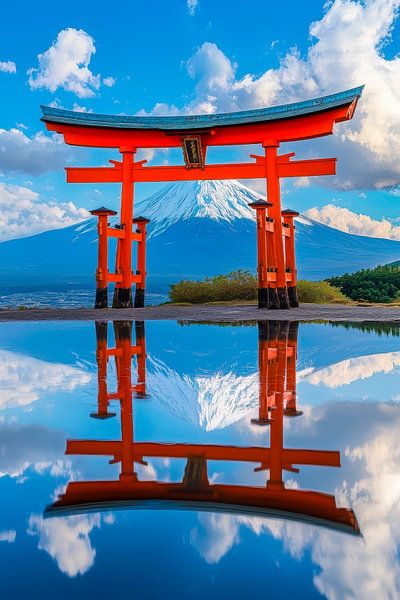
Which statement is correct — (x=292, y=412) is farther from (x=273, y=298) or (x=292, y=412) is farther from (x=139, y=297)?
(x=139, y=297)

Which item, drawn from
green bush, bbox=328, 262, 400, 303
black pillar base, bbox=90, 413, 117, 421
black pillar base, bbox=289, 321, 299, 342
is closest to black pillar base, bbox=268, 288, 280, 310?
black pillar base, bbox=289, 321, 299, 342

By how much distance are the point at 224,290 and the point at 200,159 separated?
18.7ft

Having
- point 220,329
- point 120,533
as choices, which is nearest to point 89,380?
point 120,533

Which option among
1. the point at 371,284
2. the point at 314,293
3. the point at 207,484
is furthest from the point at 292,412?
the point at 371,284

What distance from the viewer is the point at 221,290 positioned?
19562 mm

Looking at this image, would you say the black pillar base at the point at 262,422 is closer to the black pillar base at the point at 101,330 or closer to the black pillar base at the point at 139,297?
the black pillar base at the point at 101,330

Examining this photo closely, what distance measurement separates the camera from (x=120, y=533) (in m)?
1.59

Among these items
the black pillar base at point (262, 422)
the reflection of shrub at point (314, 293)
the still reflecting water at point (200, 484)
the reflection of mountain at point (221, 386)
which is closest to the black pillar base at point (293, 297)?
the reflection of shrub at point (314, 293)

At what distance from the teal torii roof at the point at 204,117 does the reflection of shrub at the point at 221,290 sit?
6398mm

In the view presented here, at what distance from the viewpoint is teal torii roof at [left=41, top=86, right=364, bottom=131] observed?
45.4 ft

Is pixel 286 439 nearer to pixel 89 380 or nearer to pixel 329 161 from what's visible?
pixel 89 380

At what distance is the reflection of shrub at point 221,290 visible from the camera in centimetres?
1948

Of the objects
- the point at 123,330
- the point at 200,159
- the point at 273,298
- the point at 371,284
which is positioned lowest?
the point at 123,330

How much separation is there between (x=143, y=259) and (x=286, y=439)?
595 inches
